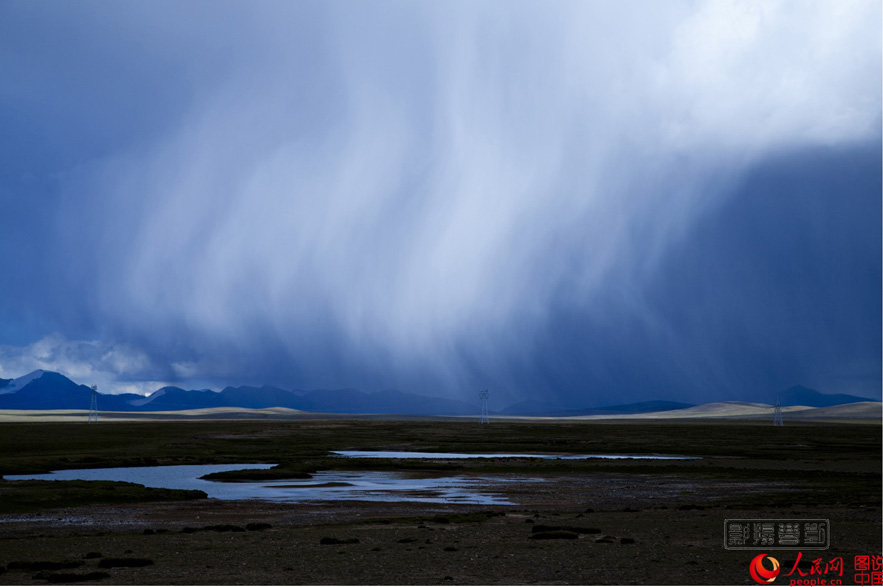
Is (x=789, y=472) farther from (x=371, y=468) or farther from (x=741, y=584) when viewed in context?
(x=741, y=584)

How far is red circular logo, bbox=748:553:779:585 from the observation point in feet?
81.0

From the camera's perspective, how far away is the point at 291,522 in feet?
132

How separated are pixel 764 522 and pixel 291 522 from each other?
2255 cm

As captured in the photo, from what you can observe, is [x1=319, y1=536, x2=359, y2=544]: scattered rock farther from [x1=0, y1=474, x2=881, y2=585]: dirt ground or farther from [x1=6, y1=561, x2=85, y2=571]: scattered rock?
[x1=6, y1=561, x2=85, y2=571]: scattered rock

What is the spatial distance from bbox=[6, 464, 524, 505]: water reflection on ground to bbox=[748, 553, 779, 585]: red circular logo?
22997mm

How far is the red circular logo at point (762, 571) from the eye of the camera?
24.7 m

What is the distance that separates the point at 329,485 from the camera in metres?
61.7

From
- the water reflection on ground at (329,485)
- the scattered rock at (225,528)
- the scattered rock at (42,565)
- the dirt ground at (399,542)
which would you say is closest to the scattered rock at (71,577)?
the dirt ground at (399,542)

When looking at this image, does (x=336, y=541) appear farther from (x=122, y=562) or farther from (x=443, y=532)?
(x=122, y=562)

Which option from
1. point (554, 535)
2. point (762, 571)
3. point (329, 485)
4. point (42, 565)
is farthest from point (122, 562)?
point (329, 485)

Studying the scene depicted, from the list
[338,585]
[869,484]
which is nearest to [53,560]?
[338,585]

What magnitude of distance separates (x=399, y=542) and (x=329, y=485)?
3037 centimetres

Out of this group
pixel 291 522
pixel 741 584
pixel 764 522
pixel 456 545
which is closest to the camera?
pixel 741 584

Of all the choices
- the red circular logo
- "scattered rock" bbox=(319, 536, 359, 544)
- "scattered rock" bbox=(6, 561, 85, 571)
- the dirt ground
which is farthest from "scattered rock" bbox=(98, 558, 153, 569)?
the red circular logo
